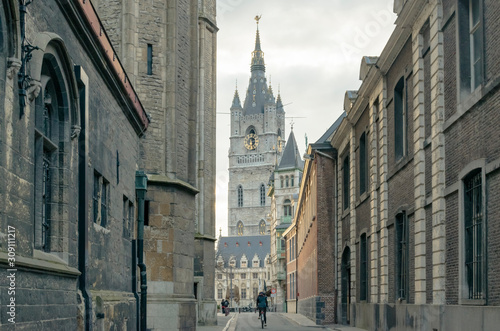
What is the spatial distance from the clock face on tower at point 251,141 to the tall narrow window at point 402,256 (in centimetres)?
17601

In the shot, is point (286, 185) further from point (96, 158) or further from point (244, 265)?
point (96, 158)

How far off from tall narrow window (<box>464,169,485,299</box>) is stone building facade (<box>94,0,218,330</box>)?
31.2ft

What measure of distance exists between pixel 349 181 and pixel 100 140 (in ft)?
60.2

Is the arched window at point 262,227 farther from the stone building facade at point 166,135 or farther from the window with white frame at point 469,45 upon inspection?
the window with white frame at point 469,45

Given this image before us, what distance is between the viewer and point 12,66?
8.74m

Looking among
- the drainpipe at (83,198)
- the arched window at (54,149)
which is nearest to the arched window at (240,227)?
the drainpipe at (83,198)

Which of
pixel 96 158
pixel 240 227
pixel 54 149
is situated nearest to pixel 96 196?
pixel 96 158

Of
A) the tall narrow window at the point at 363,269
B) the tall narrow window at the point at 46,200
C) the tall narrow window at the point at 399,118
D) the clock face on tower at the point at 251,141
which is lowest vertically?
the tall narrow window at the point at 363,269

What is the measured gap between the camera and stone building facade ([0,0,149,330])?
8.71 meters

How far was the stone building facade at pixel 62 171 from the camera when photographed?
28.6 feet

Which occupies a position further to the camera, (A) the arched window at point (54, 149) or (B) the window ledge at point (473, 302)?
(B) the window ledge at point (473, 302)

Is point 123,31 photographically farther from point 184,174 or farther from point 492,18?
point 492,18

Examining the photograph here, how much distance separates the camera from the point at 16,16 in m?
8.88

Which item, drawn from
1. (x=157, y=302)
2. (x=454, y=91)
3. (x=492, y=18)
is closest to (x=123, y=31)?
(x=157, y=302)
